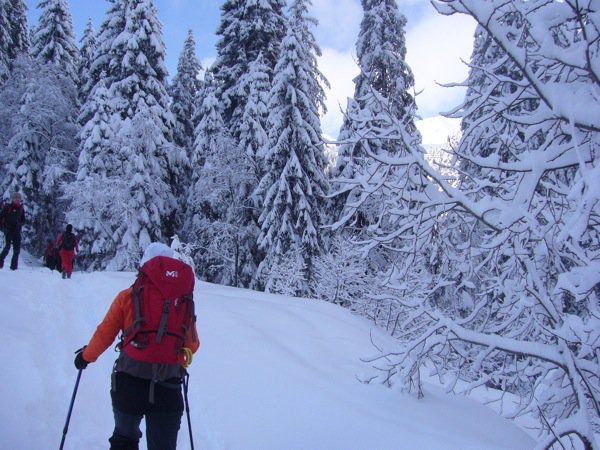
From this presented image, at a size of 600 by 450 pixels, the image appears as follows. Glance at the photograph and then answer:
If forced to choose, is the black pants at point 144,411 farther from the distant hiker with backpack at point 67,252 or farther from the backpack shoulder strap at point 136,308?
the distant hiker with backpack at point 67,252

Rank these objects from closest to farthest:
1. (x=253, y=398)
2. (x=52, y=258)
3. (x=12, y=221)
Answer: (x=253, y=398), (x=12, y=221), (x=52, y=258)

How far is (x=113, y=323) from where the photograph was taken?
3057mm

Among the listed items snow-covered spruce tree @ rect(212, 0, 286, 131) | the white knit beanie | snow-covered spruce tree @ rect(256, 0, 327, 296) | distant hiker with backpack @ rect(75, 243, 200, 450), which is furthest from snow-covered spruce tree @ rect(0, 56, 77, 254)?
distant hiker with backpack @ rect(75, 243, 200, 450)

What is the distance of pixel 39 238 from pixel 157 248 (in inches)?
1019

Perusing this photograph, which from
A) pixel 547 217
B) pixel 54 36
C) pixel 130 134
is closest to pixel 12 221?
pixel 130 134

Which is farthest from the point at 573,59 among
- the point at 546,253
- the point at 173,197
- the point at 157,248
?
the point at 173,197

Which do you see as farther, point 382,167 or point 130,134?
point 130,134

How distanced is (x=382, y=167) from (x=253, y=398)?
2.63 m

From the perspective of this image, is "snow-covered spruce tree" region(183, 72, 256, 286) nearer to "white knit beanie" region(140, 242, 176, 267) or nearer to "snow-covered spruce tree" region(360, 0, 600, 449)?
"white knit beanie" region(140, 242, 176, 267)

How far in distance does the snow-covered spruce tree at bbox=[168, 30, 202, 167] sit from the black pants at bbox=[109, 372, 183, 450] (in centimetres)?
2467

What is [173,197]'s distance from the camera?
22.1 m

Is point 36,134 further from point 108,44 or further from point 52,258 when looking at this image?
point 52,258

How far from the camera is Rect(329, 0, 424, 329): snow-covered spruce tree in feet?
11.9

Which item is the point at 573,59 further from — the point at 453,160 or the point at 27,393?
the point at 27,393
